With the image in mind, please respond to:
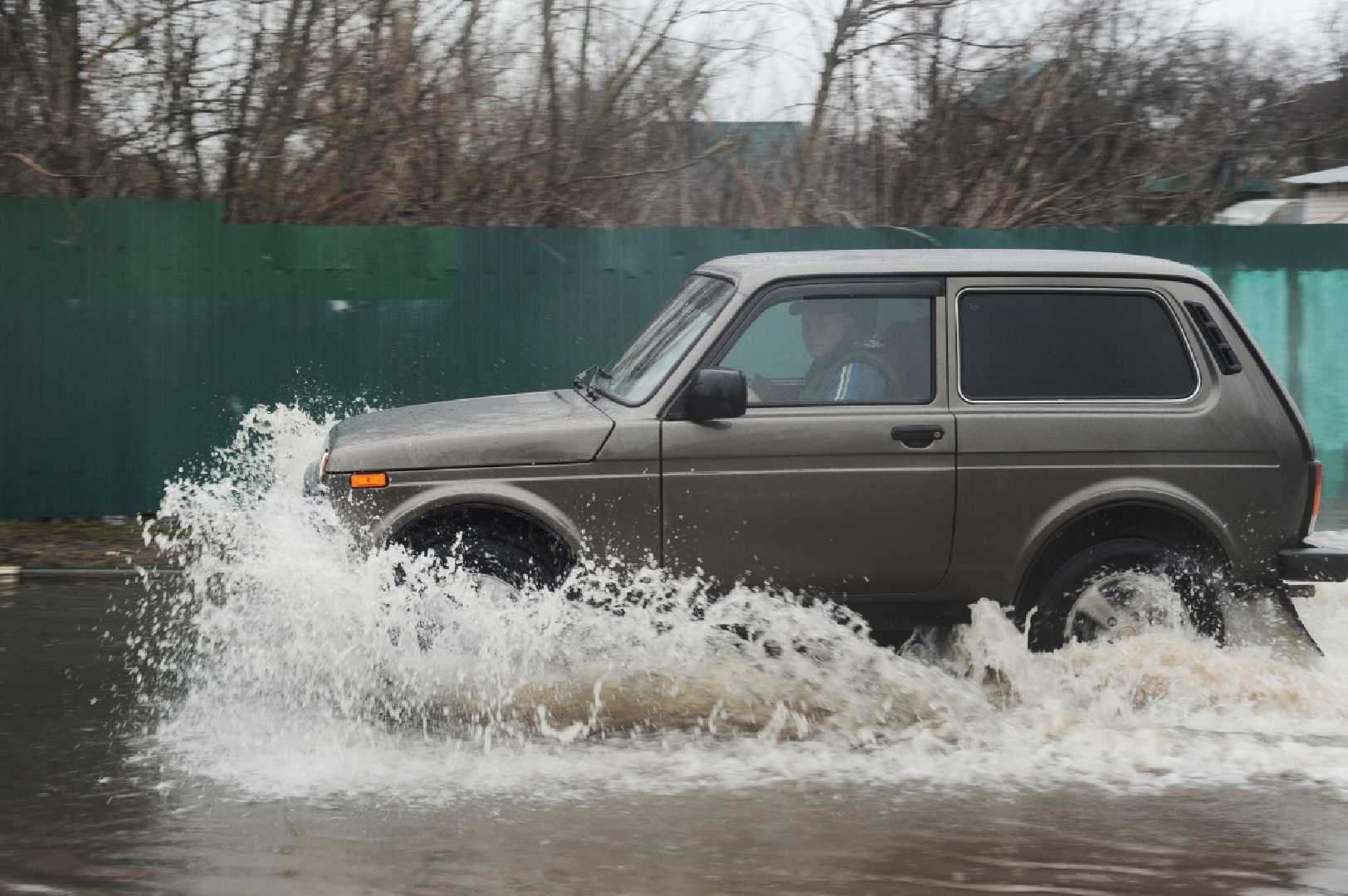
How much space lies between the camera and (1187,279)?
6.24m

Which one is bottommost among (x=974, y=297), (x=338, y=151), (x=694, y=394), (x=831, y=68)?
(x=694, y=394)

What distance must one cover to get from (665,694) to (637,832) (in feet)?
4.66

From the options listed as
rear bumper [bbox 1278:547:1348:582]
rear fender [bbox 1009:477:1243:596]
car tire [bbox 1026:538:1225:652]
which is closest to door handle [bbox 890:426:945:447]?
rear fender [bbox 1009:477:1243:596]

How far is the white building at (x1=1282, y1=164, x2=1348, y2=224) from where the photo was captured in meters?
13.2

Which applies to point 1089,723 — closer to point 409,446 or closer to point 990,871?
point 990,871

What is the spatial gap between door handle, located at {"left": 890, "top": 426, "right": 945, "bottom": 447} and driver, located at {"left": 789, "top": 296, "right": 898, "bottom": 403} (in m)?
0.21

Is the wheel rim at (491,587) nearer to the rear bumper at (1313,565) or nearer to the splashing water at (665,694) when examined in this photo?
the splashing water at (665,694)

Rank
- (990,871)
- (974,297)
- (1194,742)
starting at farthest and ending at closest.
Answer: (974,297) → (1194,742) → (990,871)

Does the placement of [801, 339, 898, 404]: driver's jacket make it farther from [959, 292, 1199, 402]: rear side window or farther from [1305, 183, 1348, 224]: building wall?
[1305, 183, 1348, 224]: building wall

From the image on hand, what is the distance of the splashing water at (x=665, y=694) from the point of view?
17.6 feet

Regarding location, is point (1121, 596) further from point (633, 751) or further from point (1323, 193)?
point (1323, 193)

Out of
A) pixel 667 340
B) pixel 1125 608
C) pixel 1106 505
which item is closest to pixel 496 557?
pixel 667 340

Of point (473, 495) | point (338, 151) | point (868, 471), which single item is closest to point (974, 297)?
point (868, 471)

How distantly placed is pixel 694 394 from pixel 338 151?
7.19 metres
